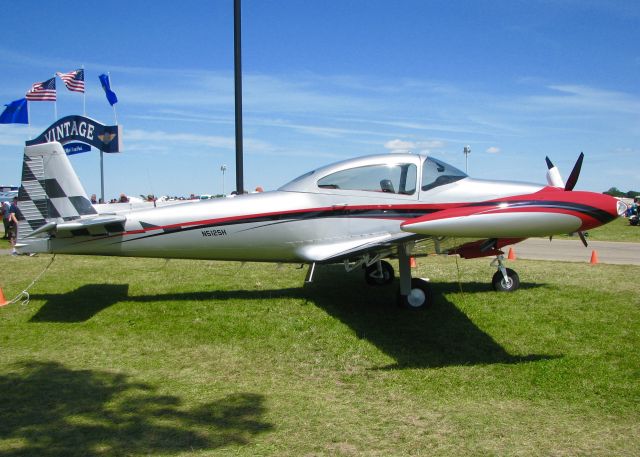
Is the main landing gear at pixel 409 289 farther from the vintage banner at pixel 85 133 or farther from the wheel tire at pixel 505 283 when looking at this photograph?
the vintage banner at pixel 85 133

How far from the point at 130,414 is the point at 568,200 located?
15.0 feet

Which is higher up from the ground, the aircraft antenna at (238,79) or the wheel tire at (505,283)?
the aircraft antenna at (238,79)

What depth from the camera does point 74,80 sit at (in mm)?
20281

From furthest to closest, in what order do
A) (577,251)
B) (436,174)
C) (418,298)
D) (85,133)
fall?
(85,133) < (577,251) < (436,174) < (418,298)

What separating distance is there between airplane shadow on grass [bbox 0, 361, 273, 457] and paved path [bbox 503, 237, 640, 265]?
1160 cm

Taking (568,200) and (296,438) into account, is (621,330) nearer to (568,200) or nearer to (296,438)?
(568,200)

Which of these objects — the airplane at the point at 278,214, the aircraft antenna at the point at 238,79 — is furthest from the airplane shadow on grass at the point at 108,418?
the aircraft antenna at the point at 238,79

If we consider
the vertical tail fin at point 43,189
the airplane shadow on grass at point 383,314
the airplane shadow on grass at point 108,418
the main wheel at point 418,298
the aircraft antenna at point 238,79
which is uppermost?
the aircraft antenna at point 238,79

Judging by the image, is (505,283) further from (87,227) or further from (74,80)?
(74,80)

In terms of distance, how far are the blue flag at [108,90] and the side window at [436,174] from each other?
16.6m

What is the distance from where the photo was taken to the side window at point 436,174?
A: 26.5ft

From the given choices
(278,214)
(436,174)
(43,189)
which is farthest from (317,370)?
(43,189)

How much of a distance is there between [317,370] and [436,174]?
13.1 feet

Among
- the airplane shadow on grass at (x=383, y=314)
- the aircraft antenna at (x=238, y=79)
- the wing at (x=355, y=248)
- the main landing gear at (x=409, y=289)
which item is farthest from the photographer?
the aircraft antenna at (x=238, y=79)
